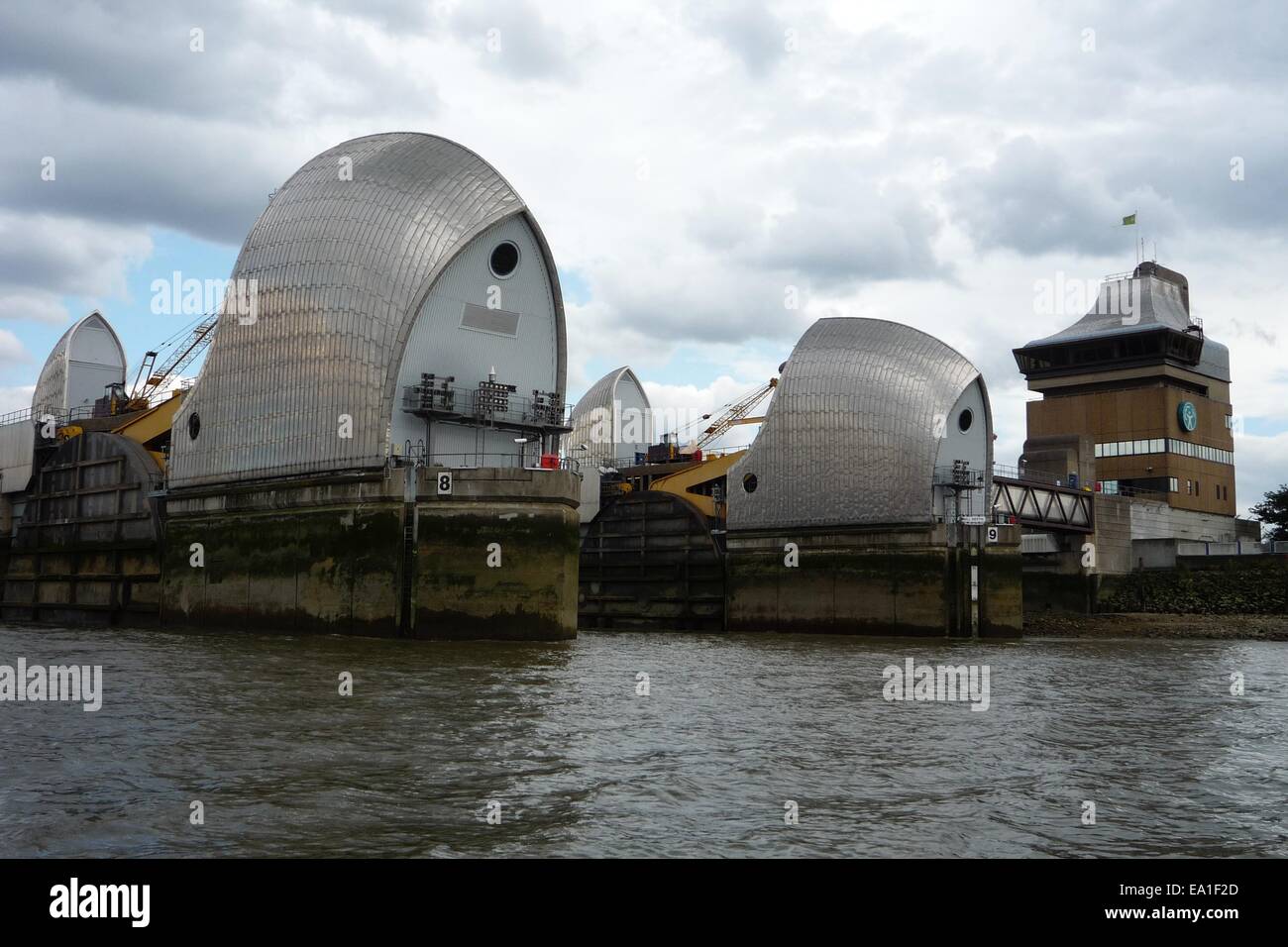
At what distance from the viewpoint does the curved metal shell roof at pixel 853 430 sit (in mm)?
56438

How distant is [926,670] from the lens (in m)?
31.6

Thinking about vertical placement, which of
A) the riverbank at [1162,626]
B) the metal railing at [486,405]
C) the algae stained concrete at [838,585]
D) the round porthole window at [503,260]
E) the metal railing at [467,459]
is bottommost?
the riverbank at [1162,626]

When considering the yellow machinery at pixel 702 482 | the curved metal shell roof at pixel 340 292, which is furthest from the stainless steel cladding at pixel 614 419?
the curved metal shell roof at pixel 340 292

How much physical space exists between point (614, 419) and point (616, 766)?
79.6m

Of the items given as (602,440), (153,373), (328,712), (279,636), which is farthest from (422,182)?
(602,440)

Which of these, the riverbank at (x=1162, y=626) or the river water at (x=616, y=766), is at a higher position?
the river water at (x=616, y=766)

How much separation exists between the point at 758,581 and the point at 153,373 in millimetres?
44589

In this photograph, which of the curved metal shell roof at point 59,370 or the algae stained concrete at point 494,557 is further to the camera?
the curved metal shell roof at point 59,370

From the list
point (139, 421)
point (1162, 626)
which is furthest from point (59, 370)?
point (1162, 626)

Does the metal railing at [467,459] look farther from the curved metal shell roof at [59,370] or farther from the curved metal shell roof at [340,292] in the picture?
the curved metal shell roof at [59,370]

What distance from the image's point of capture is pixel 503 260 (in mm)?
45938

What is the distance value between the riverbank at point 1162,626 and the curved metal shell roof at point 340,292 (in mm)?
29089

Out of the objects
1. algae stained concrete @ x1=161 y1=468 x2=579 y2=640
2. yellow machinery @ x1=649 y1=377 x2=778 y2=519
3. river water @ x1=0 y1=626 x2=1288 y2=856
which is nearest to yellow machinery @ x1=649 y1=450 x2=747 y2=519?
yellow machinery @ x1=649 y1=377 x2=778 y2=519
